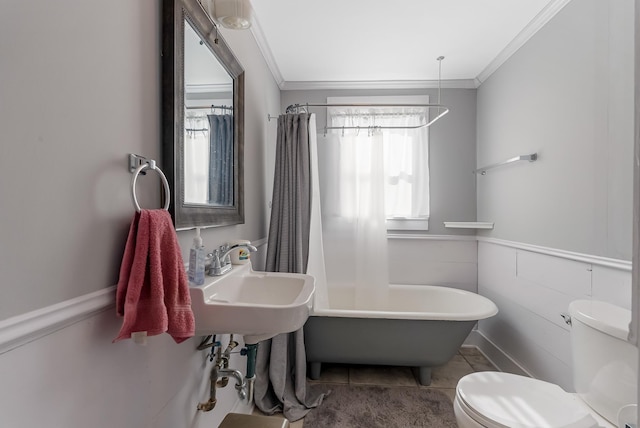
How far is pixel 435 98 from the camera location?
2807 millimetres

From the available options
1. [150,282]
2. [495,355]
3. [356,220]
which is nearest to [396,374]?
[495,355]

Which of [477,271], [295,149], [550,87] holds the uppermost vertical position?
[550,87]

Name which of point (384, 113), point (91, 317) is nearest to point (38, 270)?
point (91, 317)

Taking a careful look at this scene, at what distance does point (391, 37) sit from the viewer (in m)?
2.07

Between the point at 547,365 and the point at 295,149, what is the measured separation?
82.6 inches

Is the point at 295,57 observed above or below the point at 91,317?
above

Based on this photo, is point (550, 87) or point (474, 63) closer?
point (550, 87)

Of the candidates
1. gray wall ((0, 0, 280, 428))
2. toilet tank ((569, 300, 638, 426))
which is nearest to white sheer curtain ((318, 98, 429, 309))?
toilet tank ((569, 300, 638, 426))

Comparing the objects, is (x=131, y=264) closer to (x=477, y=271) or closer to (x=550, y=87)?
(x=550, y=87)

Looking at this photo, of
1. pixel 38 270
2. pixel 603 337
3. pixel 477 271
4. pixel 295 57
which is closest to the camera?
pixel 38 270

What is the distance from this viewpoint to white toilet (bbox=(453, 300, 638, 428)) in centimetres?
107

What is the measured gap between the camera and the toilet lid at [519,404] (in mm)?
1076

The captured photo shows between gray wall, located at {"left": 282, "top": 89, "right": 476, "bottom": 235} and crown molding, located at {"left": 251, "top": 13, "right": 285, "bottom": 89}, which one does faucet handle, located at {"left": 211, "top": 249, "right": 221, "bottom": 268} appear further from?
gray wall, located at {"left": 282, "top": 89, "right": 476, "bottom": 235}

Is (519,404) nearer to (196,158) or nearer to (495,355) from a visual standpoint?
(495,355)
